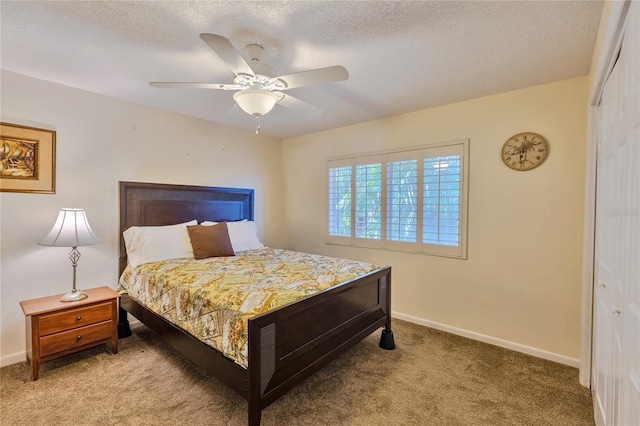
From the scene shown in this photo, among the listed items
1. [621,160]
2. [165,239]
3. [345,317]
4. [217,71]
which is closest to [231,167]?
[165,239]

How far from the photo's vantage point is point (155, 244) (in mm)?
2926

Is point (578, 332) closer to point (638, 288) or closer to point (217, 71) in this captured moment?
point (638, 288)

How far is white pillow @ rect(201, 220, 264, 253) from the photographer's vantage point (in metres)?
3.53

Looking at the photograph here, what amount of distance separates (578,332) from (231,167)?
4.11 metres

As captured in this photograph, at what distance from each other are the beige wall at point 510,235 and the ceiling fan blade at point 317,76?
1.91 meters

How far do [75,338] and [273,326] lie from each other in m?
1.84

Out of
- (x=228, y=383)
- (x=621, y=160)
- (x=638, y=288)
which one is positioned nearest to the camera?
(x=638, y=288)

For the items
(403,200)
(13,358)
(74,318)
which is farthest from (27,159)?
(403,200)

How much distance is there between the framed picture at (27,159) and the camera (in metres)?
2.42

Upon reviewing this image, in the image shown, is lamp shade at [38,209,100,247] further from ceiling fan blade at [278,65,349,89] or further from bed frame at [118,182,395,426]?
ceiling fan blade at [278,65,349,89]

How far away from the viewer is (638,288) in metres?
0.96

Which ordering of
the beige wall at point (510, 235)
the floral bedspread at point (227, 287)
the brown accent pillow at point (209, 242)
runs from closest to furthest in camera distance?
1. the floral bedspread at point (227, 287)
2. the beige wall at point (510, 235)
3. the brown accent pillow at point (209, 242)

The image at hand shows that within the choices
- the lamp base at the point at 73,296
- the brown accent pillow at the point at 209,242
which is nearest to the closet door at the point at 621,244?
the brown accent pillow at the point at 209,242

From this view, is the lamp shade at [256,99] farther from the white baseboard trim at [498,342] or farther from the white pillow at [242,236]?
the white baseboard trim at [498,342]
